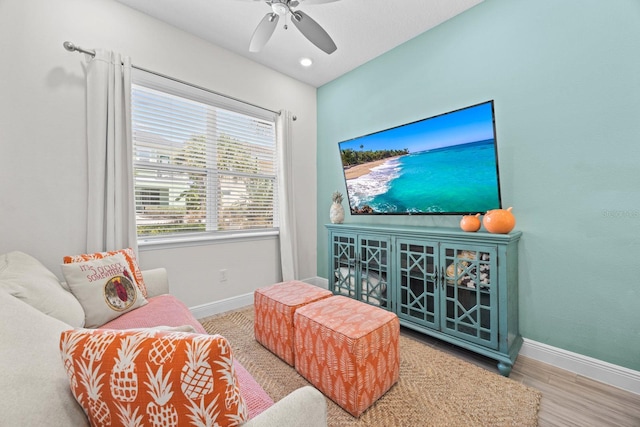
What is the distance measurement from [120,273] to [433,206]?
253cm

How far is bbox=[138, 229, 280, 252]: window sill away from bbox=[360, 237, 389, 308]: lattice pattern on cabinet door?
1243 millimetres

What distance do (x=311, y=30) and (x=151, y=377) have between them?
7.15 feet

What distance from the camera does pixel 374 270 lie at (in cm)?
256

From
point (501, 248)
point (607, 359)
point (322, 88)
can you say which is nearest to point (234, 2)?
point (322, 88)

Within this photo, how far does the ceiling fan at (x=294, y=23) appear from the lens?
5.63 feet

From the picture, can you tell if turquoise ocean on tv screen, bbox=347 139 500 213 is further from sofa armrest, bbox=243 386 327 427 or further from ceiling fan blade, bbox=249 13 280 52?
sofa armrest, bbox=243 386 327 427

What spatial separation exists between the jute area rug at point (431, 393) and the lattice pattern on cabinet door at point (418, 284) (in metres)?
0.26

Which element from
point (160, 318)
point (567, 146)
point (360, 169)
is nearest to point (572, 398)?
point (567, 146)

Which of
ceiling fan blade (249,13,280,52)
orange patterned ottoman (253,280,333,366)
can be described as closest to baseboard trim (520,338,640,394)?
orange patterned ottoman (253,280,333,366)

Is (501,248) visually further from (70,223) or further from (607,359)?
(70,223)

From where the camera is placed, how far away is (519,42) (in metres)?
2.02

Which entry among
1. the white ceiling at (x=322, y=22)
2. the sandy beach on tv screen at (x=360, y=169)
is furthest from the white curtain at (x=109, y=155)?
the sandy beach on tv screen at (x=360, y=169)

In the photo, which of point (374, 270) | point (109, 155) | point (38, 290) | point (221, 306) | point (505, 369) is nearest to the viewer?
point (38, 290)

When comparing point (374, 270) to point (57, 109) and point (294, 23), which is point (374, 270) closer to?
point (294, 23)
